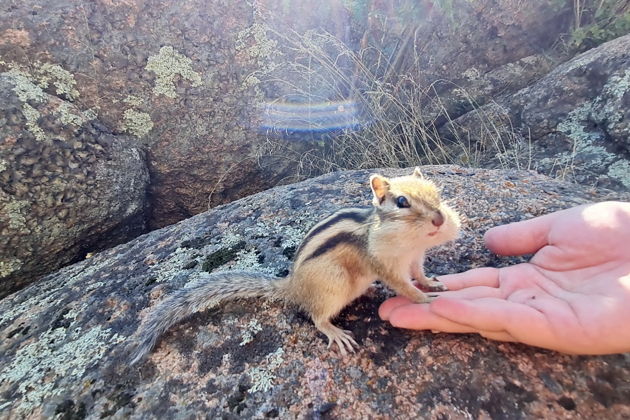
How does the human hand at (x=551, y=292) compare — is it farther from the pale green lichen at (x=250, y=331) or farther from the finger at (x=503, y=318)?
the pale green lichen at (x=250, y=331)

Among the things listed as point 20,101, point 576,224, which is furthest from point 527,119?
point 20,101

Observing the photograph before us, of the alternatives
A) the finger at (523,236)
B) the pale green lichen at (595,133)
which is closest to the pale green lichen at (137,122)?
the finger at (523,236)

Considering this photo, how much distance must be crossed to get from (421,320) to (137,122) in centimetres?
340

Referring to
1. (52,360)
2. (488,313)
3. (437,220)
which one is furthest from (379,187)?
(52,360)

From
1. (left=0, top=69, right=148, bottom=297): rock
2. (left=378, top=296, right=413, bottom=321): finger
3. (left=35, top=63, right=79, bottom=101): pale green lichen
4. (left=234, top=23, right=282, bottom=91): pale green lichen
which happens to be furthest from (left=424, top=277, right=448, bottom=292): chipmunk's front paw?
(left=35, top=63, right=79, bottom=101): pale green lichen

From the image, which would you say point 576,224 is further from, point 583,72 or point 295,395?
point 583,72

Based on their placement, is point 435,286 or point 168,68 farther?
point 168,68

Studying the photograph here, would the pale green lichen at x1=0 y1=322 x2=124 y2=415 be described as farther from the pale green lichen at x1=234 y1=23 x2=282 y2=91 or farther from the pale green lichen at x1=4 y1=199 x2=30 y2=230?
the pale green lichen at x1=234 y1=23 x2=282 y2=91

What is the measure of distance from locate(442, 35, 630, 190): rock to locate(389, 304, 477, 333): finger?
2.48m

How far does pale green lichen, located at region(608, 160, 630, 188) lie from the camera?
11.6 ft

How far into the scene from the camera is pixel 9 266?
11.2 ft

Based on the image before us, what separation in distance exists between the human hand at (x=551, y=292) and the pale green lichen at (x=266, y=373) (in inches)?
22.7

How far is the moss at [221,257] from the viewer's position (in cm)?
283

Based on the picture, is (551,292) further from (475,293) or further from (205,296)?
(205,296)
